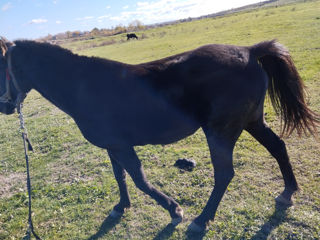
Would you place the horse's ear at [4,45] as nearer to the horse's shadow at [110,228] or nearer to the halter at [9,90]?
the halter at [9,90]

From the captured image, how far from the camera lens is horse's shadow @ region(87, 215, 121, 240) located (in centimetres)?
353

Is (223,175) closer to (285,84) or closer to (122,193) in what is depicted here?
(285,84)

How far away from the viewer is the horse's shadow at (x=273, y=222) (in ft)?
10.2

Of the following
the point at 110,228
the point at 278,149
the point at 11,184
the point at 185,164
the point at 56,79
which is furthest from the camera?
the point at 11,184

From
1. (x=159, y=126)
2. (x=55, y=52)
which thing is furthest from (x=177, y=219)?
(x=55, y=52)

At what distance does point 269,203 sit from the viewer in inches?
140

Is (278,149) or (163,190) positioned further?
(163,190)

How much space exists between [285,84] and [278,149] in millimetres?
919

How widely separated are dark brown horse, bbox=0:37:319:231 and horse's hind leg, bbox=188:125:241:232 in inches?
0.5

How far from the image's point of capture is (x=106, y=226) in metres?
3.66

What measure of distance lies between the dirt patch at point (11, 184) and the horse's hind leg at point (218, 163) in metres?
3.69

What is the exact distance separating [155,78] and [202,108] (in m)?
0.72

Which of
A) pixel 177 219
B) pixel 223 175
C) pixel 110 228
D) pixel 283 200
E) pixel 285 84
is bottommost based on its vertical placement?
pixel 110 228

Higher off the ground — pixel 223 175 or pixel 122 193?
pixel 223 175
